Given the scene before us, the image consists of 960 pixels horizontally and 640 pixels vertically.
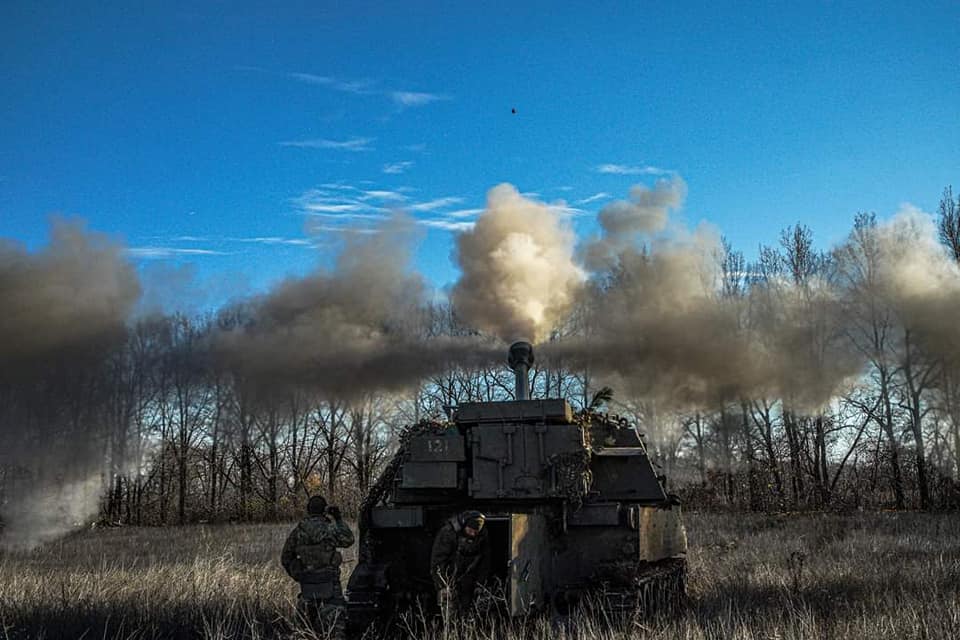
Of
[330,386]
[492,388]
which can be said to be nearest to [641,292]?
[330,386]

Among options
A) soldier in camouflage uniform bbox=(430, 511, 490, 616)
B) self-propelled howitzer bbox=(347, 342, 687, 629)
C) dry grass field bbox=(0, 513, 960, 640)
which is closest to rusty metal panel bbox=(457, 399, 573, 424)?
self-propelled howitzer bbox=(347, 342, 687, 629)

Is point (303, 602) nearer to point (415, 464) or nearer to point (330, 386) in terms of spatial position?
point (415, 464)

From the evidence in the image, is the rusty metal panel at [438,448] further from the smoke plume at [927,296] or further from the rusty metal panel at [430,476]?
the smoke plume at [927,296]

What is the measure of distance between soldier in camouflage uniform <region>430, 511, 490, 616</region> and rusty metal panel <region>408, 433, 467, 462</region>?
139 cm

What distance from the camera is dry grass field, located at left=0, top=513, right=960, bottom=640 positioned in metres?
8.21

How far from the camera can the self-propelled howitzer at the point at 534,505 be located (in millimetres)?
9516

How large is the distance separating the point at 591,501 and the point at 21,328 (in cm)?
1086

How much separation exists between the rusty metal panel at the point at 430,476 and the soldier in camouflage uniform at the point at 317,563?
1271 millimetres

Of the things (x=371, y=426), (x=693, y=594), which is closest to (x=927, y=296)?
(x=693, y=594)

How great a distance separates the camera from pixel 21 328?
1586 centimetres

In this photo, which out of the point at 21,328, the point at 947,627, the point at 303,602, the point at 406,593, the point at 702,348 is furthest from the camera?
the point at 702,348

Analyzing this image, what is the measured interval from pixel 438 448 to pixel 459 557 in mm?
1765

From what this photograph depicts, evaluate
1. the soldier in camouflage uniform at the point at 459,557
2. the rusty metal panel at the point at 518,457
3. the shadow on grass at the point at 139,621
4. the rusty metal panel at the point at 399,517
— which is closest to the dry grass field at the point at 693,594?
the shadow on grass at the point at 139,621

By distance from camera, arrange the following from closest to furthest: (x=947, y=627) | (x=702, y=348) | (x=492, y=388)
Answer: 1. (x=947, y=627)
2. (x=702, y=348)
3. (x=492, y=388)
